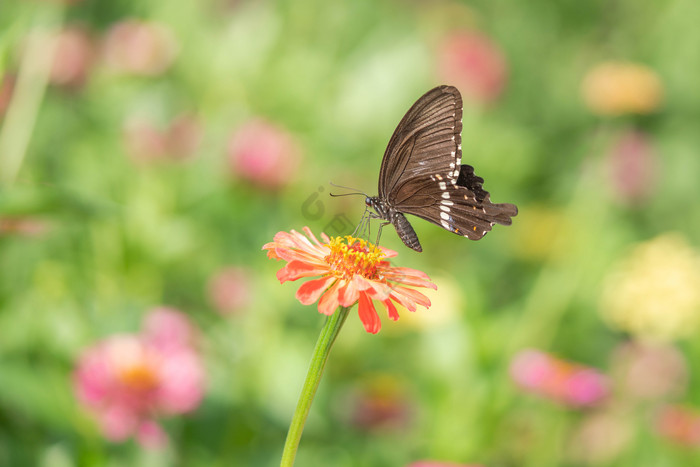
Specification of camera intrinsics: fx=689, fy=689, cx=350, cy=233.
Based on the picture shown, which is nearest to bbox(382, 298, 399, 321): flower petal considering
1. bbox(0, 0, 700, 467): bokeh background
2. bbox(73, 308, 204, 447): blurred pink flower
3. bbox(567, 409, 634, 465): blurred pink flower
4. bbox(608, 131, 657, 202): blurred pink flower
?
bbox(0, 0, 700, 467): bokeh background

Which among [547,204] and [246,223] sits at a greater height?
[547,204]

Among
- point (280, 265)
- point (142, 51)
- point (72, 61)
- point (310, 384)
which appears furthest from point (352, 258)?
point (72, 61)

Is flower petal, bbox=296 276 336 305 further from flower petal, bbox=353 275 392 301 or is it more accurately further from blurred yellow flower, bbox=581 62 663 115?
blurred yellow flower, bbox=581 62 663 115

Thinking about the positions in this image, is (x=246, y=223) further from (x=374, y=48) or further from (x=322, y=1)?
(x=322, y=1)

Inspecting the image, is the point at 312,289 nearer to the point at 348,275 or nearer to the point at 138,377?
the point at 348,275

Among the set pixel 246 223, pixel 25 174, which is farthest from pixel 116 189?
pixel 246 223

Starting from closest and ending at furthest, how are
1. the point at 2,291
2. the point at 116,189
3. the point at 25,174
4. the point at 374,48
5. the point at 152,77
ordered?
1. the point at 2,291
2. the point at 25,174
3. the point at 116,189
4. the point at 152,77
5. the point at 374,48
